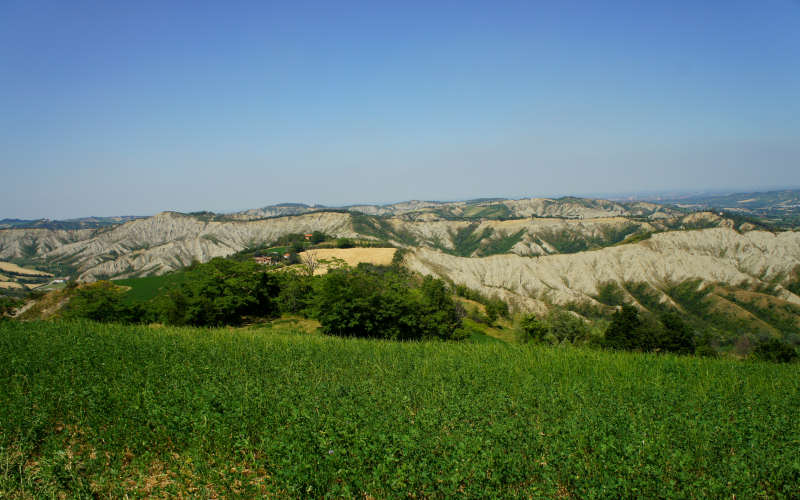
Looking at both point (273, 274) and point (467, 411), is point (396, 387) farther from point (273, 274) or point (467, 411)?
point (273, 274)

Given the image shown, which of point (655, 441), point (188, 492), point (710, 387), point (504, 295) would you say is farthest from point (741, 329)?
point (188, 492)

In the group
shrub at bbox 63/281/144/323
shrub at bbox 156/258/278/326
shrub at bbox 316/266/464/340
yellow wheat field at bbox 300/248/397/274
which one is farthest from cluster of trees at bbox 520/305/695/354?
yellow wheat field at bbox 300/248/397/274

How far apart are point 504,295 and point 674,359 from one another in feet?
271

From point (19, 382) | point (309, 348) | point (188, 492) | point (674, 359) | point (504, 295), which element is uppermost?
point (19, 382)

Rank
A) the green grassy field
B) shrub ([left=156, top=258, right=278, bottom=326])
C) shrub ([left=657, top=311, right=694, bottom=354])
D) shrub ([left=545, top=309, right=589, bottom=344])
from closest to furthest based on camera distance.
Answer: shrub ([left=156, top=258, right=278, bottom=326]), shrub ([left=657, top=311, right=694, bottom=354]), shrub ([left=545, top=309, right=589, bottom=344]), the green grassy field

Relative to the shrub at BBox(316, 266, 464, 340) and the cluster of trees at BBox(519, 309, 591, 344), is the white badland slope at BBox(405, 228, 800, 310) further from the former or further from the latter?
the shrub at BBox(316, 266, 464, 340)

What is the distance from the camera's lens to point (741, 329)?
8888cm

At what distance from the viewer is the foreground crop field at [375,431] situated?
6.68m

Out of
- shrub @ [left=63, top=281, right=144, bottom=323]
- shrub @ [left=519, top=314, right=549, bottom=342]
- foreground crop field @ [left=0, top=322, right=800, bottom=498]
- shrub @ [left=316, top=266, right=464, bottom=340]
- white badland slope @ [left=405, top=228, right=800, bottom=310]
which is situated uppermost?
foreground crop field @ [left=0, top=322, right=800, bottom=498]

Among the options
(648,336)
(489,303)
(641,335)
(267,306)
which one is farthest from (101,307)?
(489,303)

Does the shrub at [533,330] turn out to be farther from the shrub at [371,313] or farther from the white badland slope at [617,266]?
the white badland slope at [617,266]

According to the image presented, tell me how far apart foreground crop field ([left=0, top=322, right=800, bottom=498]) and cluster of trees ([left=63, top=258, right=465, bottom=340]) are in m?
22.5

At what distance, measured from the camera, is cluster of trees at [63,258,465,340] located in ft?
120

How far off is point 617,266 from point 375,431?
5657 inches
